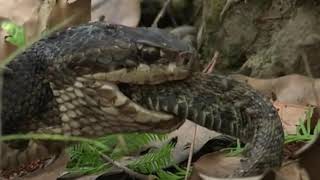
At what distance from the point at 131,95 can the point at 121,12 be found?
1625 millimetres

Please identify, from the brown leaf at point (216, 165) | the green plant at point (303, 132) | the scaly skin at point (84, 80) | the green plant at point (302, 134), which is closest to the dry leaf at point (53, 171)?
the scaly skin at point (84, 80)

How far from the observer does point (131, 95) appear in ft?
8.91

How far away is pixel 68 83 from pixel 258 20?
1.74m

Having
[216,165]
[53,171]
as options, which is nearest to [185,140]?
[216,165]

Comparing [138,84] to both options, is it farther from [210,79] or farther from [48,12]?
[48,12]

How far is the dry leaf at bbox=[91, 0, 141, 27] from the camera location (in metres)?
4.26

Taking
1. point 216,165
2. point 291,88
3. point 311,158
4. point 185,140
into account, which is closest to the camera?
point 311,158

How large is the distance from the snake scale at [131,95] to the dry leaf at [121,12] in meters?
1.39

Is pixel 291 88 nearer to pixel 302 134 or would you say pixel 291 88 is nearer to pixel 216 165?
pixel 302 134

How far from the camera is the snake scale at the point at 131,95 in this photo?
266 centimetres

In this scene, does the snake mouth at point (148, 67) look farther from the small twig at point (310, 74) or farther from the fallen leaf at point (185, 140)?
the small twig at point (310, 74)

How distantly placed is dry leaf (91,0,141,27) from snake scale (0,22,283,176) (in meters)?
1.39

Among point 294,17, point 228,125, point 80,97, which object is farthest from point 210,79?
point 294,17

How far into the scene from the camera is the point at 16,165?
297 cm
